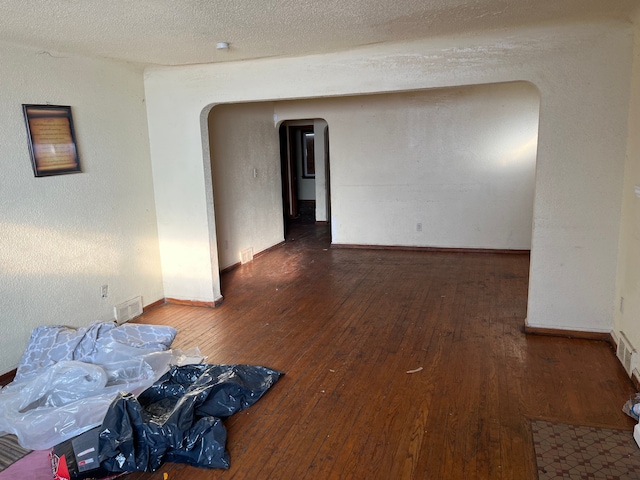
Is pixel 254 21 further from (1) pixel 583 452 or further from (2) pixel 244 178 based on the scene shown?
(2) pixel 244 178

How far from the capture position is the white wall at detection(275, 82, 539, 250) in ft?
20.5

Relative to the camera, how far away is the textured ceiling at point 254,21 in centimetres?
259

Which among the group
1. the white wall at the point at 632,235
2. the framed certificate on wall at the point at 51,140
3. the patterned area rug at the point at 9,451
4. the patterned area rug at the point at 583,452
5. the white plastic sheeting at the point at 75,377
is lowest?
the patterned area rug at the point at 9,451

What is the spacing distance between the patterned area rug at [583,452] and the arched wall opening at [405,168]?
4204 mm

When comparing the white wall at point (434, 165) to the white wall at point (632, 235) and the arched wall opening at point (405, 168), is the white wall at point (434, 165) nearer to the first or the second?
the arched wall opening at point (405, 168)

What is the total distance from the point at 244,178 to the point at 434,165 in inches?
104

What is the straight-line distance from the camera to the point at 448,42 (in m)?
3.57

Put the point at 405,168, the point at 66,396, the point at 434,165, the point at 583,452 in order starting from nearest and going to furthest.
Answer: the point at 583,452 → the point at 66,396 → the point at 434,165 → the point at 405,168

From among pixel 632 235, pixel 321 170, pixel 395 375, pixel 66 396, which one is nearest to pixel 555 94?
pixel 632 235

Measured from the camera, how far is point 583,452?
231 cm

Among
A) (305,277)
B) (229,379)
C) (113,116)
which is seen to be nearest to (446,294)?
(305,277)

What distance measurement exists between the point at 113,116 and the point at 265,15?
1.97m

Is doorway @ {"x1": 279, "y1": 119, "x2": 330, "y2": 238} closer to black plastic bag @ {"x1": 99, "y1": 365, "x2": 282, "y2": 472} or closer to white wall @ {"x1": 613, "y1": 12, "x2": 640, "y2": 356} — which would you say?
black plastic bag @ {"x1": 99, "y1": 365, "x2": 282, "y2": 472}

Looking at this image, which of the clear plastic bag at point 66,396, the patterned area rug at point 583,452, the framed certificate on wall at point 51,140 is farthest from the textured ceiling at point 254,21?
the patterned area rug at point 583,452
